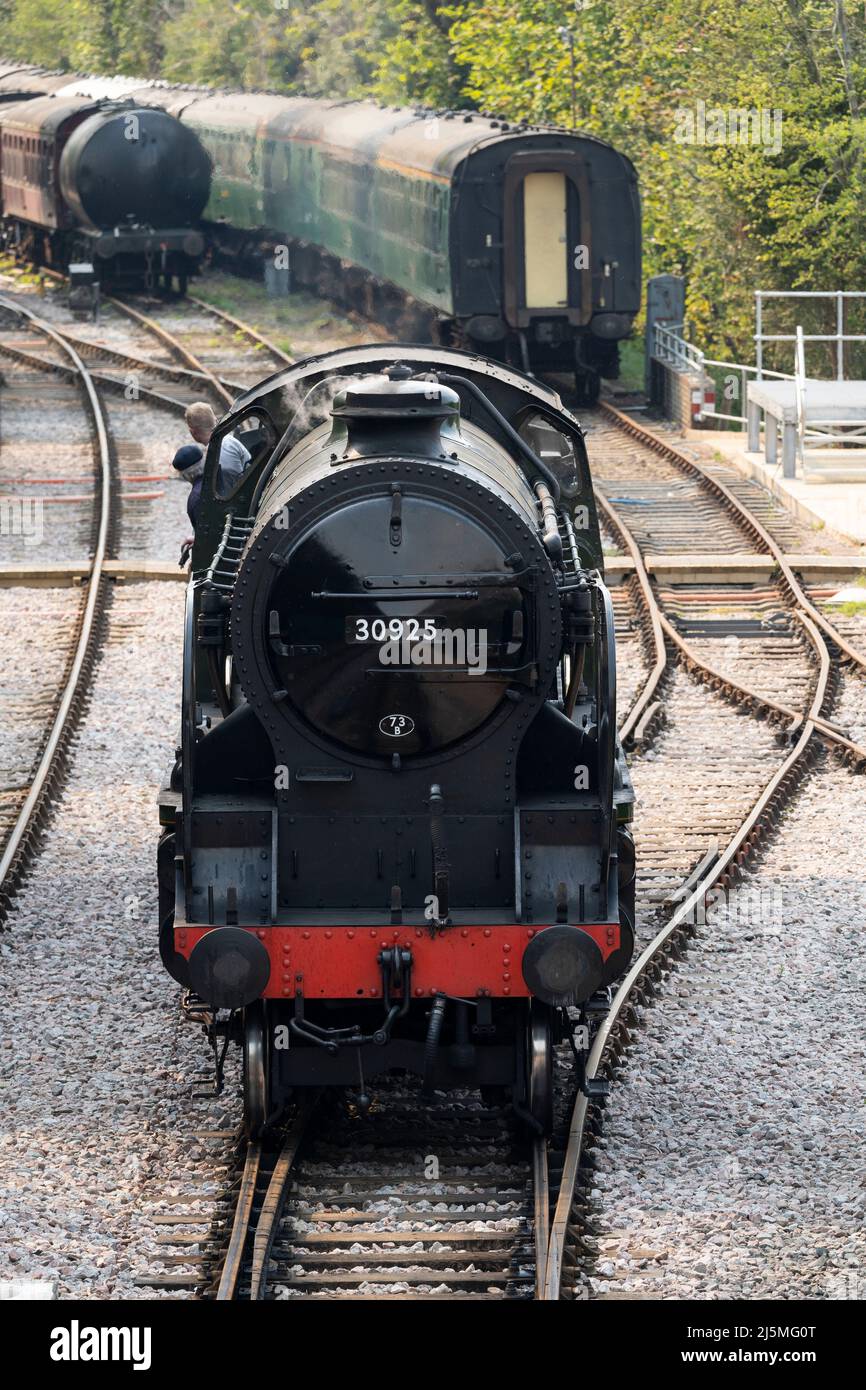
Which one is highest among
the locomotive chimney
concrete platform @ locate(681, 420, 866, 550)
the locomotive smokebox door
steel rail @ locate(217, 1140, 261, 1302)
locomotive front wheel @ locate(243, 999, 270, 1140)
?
the locomotive smokebox door

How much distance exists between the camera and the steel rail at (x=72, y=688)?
1105 cm

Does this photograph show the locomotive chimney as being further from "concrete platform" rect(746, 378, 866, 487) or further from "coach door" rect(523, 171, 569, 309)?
"coach door" rect(523, 171, 569, 309)

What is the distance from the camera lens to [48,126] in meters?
37.7

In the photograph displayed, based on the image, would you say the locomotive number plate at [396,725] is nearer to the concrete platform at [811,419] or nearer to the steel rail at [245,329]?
the concrete platform at [811,419]

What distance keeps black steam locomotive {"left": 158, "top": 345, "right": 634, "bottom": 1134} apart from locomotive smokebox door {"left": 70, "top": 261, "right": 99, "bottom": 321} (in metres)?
26.7

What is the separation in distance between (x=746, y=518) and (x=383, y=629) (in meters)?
12.2

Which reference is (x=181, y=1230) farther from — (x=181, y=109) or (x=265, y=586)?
(x=181, y=109)

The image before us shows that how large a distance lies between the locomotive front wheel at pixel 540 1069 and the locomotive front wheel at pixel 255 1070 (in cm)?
102

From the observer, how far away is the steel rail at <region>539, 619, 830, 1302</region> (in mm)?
6934

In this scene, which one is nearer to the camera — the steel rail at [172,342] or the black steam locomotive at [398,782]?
the black steam locomotive at [398,782]

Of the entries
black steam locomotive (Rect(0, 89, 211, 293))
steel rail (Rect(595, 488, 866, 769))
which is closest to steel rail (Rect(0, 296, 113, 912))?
steel rail (Rect(595, 488, 866, 769))

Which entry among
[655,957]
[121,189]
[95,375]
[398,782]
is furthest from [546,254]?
[398,782]

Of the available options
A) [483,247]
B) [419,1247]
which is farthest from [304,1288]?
[483,247]

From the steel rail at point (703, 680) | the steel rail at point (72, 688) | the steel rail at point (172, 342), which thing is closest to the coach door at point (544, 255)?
the steel rail at point (172, 342)
